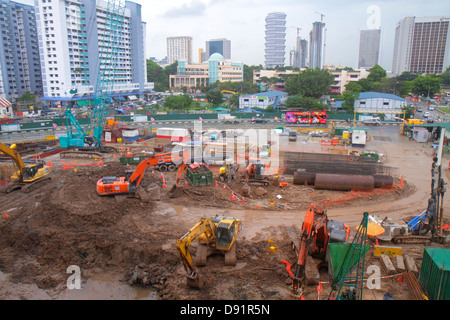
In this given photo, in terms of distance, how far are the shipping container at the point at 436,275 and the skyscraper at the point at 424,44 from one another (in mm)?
99645

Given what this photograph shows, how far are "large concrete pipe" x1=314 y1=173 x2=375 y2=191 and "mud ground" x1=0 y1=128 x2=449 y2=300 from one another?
18.9 inches

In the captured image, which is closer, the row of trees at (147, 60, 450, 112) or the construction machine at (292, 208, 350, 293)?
the construction machine at (292, 208, 350, 293)

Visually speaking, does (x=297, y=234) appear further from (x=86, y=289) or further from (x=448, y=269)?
(x=86, y=289)

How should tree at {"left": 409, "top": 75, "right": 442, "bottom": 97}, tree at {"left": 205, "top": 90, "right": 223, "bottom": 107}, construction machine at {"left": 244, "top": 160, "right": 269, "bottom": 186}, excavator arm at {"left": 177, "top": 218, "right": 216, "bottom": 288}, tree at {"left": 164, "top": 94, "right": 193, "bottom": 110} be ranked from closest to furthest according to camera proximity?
excavator arm at {"left": 177, "top": 218, "right": 216, "bottom": 288} → construction machine at {"left": 244, "top": 160, "right": 269, "bottom": 186} → tree at {"left": 164, "top": 94, "right": 193, "bottom": 110} → tree at {"left": 205, "top": 90, "right": 223, "bottom": 107} → tree at {"left": 409, "top": 75, "right": 442, "bottom": 97}

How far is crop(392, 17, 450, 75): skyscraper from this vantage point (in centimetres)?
9525

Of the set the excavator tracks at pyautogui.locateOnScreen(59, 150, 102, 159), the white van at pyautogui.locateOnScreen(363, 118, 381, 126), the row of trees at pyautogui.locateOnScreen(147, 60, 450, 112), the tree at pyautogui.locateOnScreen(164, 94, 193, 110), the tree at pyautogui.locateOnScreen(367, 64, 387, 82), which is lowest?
the excavator tracks at pyautogui.locateOnScreen(59, 150, 102, 159)

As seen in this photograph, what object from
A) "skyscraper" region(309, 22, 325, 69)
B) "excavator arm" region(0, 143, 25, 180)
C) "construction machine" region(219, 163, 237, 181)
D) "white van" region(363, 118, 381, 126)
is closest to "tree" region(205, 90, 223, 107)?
"white van" region(363, 118, 381, 126)

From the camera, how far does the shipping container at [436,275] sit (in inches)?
356

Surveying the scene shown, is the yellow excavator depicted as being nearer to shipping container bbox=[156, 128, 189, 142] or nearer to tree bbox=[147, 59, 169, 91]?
shipping container bbox=[156, 128, 189, 142]

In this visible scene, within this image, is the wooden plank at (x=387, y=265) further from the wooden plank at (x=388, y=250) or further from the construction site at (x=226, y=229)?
the wooden plank at (x=388, y=250)

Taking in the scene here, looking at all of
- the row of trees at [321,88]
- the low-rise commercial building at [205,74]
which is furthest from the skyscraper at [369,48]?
the row of trees at [321,88]

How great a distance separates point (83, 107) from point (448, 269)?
67226mm

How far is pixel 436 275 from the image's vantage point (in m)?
9.27

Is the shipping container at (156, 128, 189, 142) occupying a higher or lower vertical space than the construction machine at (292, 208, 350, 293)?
higher
